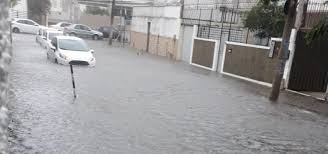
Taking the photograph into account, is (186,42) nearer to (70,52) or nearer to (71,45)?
(71,45)

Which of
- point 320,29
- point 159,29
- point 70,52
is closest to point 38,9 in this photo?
point 159,29

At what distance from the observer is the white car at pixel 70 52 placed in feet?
65.7

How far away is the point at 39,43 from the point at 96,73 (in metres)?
14.7

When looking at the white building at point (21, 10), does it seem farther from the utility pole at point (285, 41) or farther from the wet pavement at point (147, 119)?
the utility pole at point (285, 41)

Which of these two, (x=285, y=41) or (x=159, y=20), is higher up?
(x=285, y=41)

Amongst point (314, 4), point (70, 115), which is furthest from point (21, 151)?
point (314, 4)

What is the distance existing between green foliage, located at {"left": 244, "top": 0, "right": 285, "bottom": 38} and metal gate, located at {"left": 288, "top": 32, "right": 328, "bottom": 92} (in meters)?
3.17

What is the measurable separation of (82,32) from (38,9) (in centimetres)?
1265

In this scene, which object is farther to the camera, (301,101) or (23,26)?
(23,26)

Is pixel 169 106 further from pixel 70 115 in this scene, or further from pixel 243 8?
pixel 243 8

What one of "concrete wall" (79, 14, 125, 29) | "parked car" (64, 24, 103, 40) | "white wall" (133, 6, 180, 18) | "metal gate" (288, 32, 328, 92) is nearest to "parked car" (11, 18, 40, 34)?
"parked car" (64, 24, 103, 40)

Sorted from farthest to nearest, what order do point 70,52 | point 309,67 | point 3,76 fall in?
point 70,52 → point 309,67 → point 3,76

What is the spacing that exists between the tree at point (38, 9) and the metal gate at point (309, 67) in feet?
150

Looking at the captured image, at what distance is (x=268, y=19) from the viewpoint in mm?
20875
